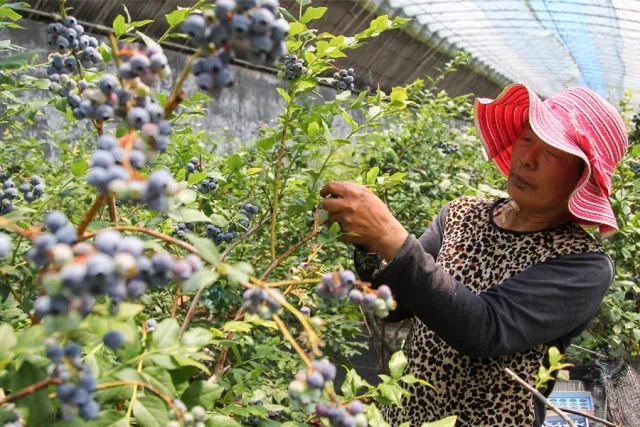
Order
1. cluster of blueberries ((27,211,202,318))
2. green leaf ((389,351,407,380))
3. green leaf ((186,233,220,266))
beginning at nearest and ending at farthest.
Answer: cluster of blueberries ((27,211,202,318)) → green leaf ((186,233,220,266)) → green leaf ((389,351,407,380))

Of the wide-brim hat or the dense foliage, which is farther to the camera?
the wide-brim hat

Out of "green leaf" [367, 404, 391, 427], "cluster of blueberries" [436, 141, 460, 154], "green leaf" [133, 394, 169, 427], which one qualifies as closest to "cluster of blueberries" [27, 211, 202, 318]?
"green leaf" [133, 394, 169, 427]

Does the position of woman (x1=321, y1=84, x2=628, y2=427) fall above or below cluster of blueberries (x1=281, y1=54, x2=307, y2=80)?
below

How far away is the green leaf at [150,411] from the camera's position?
2.70 feet

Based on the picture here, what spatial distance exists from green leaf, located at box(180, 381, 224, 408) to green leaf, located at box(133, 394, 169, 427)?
15 cm

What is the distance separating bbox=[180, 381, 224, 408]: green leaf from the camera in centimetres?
99

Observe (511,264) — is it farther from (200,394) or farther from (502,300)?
(200,394)

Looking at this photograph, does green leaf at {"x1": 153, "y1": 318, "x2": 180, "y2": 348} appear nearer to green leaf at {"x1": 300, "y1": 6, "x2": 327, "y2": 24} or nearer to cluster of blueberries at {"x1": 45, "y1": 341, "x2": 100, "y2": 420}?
cluster of blueberries at {"x1": 45, "y1": 341, "x2": 100, "y2": 420}

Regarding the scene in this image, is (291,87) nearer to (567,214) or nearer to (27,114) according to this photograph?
(27,114)

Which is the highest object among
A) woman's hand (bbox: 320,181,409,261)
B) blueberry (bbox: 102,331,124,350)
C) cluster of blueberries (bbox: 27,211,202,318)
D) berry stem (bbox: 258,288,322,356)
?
cluster of blueberries (bbox: 27,211,202,318)

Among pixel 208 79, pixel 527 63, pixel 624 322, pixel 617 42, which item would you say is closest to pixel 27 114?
pixel 208 79

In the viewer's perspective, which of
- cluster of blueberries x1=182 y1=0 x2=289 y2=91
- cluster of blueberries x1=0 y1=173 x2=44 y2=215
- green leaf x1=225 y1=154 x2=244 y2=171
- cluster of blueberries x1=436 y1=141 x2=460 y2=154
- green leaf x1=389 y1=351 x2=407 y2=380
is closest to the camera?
cluster of blueberries x1=182 y1=0 x2=289 y2=91

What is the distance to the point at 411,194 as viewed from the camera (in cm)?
337

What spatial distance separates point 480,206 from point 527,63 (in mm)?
17489
